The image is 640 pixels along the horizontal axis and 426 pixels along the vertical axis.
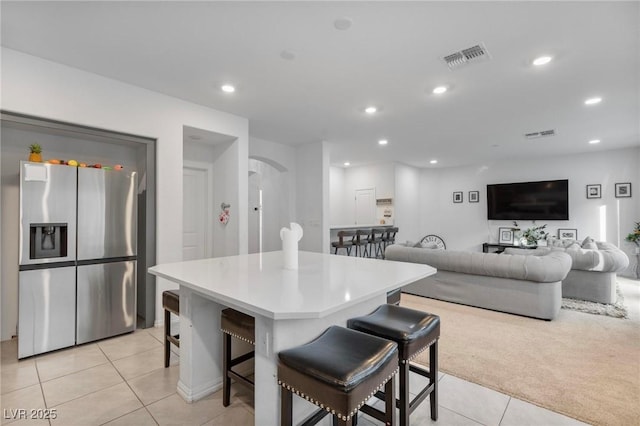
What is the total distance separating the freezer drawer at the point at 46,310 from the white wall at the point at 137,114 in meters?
0.69

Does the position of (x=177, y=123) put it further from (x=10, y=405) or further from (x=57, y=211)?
(x=10, y=405)

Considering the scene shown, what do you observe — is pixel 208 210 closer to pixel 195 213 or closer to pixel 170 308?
pixel 195 213

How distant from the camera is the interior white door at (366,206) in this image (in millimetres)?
8462

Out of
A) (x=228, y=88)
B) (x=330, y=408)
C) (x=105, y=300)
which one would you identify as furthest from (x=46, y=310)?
(x=330, y=408)

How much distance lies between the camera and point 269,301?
1.32 metres

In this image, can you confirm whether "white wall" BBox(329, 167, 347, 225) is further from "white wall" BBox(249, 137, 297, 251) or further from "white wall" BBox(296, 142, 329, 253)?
"white wall" BBox(296, 142, 329, 253)

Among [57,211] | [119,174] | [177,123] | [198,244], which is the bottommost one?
[198,244]

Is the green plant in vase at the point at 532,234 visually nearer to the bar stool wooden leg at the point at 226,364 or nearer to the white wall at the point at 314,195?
the white wall at the point at 314,195

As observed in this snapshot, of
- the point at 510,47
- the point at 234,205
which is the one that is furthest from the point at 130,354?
the point at 510,47

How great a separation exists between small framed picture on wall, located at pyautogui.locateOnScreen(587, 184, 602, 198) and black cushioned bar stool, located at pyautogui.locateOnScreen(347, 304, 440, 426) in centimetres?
748

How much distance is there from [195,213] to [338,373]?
4187 mm

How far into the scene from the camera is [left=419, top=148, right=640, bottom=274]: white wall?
6.44 meters

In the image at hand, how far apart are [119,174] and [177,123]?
0.94m

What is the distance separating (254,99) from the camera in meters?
3.76
